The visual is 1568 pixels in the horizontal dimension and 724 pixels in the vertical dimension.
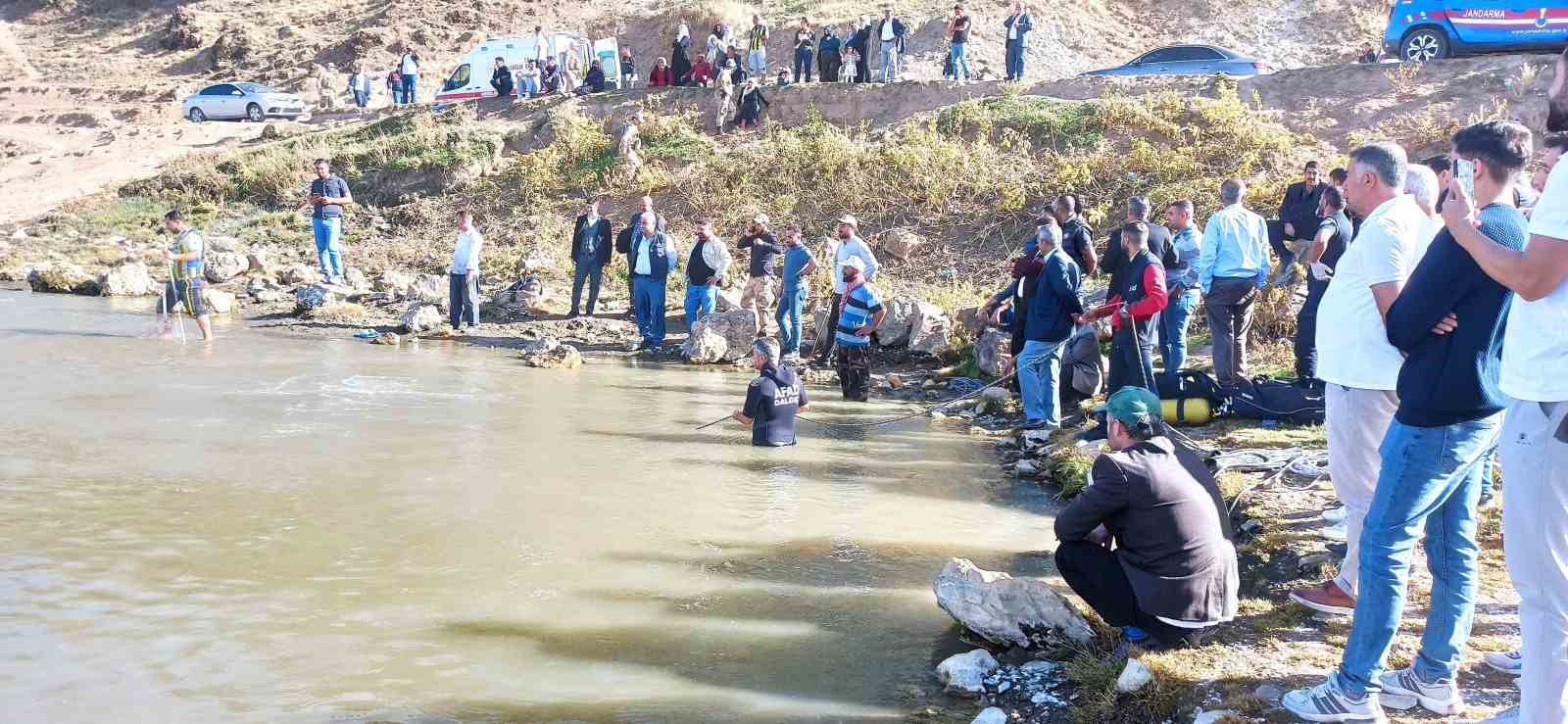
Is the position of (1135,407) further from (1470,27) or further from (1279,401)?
(1470,27)

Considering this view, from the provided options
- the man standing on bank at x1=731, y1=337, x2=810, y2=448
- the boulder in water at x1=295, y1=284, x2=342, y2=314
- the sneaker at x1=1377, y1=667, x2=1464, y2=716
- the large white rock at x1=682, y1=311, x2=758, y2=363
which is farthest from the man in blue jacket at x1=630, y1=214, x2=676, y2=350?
the sneaker at x1=1377, y1=667, x2=1464, y2=716

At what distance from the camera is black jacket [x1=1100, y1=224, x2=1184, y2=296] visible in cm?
974

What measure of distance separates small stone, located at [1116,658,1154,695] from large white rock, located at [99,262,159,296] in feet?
62.9

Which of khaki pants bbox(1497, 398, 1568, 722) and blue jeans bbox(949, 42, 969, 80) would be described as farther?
blue jeans bbox(949, 42, 969, 80)

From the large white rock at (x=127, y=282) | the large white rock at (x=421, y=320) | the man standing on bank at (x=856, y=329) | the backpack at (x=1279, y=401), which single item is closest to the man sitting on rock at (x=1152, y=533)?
the backpack at (x=1279, y=401)

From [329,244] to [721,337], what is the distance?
7.77 metres

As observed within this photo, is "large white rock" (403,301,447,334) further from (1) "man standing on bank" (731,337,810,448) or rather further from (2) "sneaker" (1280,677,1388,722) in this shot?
(2) "sneaker" (1280,677,1388,722)

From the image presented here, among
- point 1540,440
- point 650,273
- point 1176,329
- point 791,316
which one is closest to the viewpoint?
point 1540,440

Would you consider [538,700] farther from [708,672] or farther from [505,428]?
[505,428]

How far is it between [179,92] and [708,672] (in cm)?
3801

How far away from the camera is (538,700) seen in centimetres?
521

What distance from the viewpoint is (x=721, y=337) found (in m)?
15.1

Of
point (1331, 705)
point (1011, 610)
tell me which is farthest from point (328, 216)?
point (1331, 705)

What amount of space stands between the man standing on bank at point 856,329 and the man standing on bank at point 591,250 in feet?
17.0
